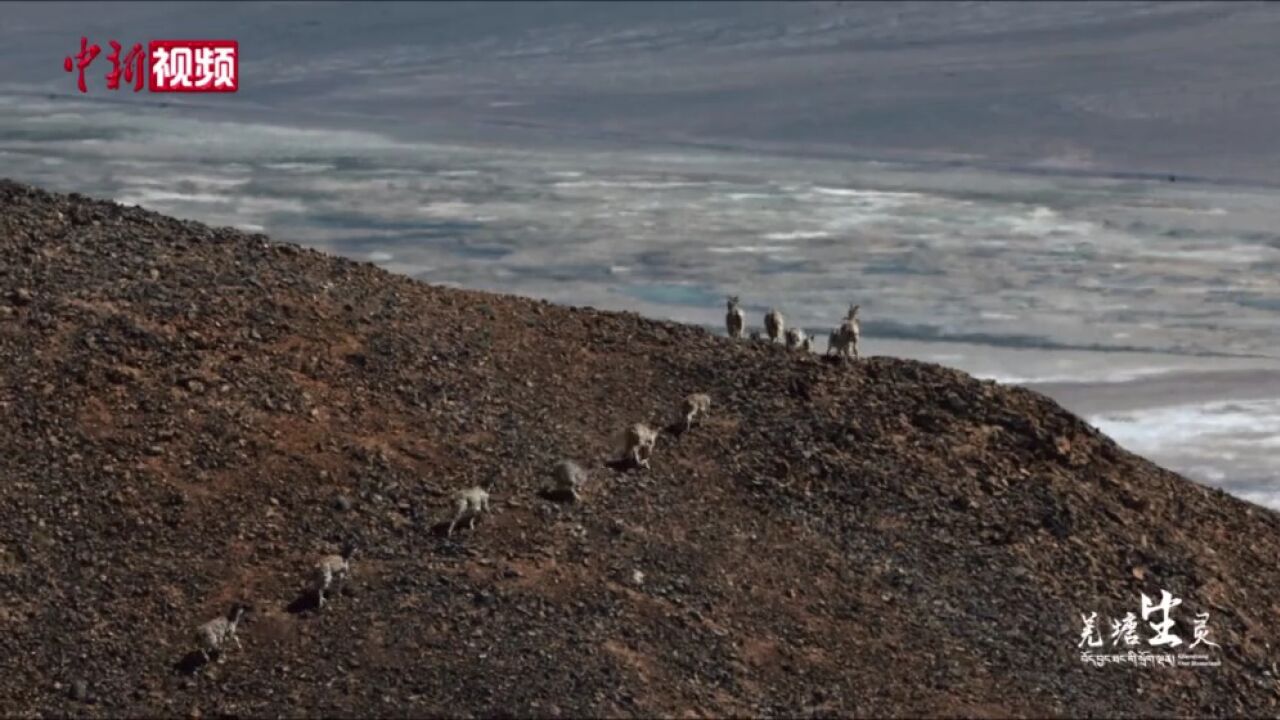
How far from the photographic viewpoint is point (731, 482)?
1659 centimetres

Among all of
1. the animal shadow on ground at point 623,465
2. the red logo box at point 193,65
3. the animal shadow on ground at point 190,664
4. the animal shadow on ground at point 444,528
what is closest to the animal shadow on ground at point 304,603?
the animal shadow on ground at point 190,664

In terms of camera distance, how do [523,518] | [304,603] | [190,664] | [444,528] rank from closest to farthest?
[190,664] < [304,603] < [444,528] < [523,518]

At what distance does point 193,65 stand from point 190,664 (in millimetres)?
59312

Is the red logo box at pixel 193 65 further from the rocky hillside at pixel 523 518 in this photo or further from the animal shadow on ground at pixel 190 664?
the animal shadow on ground at pixel 190 664

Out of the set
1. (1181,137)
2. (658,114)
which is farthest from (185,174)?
(1181,137)

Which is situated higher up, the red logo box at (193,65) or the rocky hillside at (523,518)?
the red logo box at (193,65)

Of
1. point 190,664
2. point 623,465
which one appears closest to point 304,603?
point 190,664

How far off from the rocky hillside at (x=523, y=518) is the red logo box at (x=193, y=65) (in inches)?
1939

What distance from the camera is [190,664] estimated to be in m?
14.3

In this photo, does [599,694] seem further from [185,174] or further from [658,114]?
[658,114]

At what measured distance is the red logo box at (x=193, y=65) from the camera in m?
67.9

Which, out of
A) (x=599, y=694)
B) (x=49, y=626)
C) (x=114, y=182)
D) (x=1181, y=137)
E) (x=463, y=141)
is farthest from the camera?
(x=463, y=141)

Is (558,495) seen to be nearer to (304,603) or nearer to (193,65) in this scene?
(304,603)

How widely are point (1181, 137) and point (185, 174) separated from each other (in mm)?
21443
